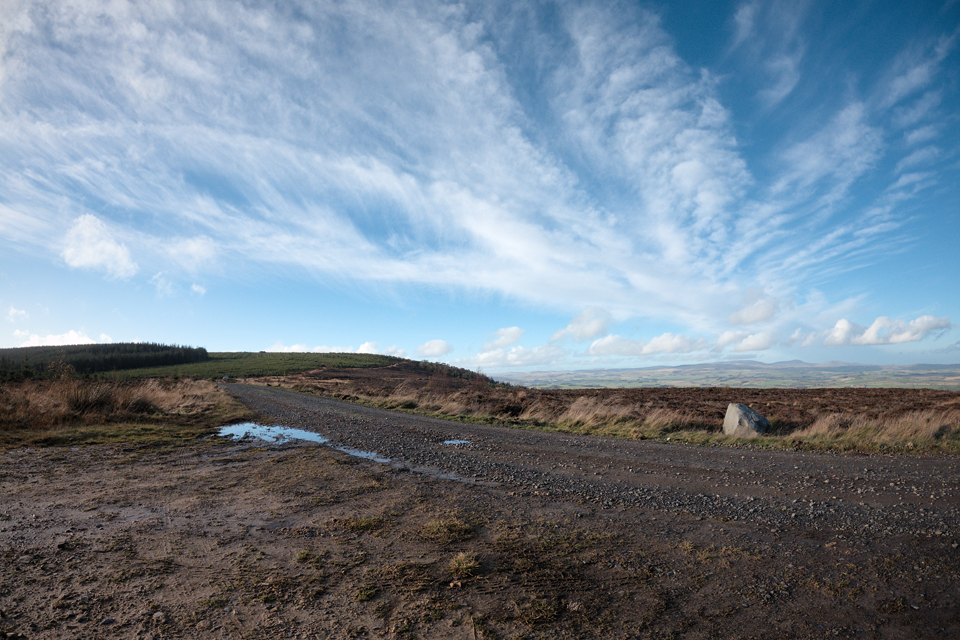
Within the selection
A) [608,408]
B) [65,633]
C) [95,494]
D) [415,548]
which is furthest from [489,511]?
[608,408]

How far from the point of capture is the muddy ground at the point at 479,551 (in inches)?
147

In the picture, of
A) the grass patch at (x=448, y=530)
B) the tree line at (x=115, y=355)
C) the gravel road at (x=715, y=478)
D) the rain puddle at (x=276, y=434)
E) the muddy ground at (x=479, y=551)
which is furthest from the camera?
the tree line at (x=115, y=355)

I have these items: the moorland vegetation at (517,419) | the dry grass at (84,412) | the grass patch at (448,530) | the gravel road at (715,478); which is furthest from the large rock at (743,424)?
the dry grass at (84,412)

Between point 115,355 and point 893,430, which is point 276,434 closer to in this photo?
point 893,430

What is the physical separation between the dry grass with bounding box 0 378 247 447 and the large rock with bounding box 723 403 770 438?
18999 millimetres

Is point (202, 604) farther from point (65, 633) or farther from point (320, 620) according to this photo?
point (320, 620)

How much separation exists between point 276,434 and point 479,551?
12599 millimetres

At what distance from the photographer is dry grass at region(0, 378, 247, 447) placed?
1372 centimetres

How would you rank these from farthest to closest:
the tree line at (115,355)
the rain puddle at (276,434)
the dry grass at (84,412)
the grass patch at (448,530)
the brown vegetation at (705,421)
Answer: the tree line at (115,355) < the dry grass at (84,412) < the brown vegetation at (705,421) < the rain puddle at (276,434) < the grass patch at (448,530)

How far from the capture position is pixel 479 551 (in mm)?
5160

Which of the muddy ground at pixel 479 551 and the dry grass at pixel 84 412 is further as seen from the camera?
the dry grass at pixel 84 412

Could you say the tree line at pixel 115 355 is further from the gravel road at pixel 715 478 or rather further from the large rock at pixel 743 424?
the large rock at pixel 743 424

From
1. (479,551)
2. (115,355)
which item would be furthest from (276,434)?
(115,355)

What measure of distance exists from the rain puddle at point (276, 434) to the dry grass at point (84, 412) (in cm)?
121
